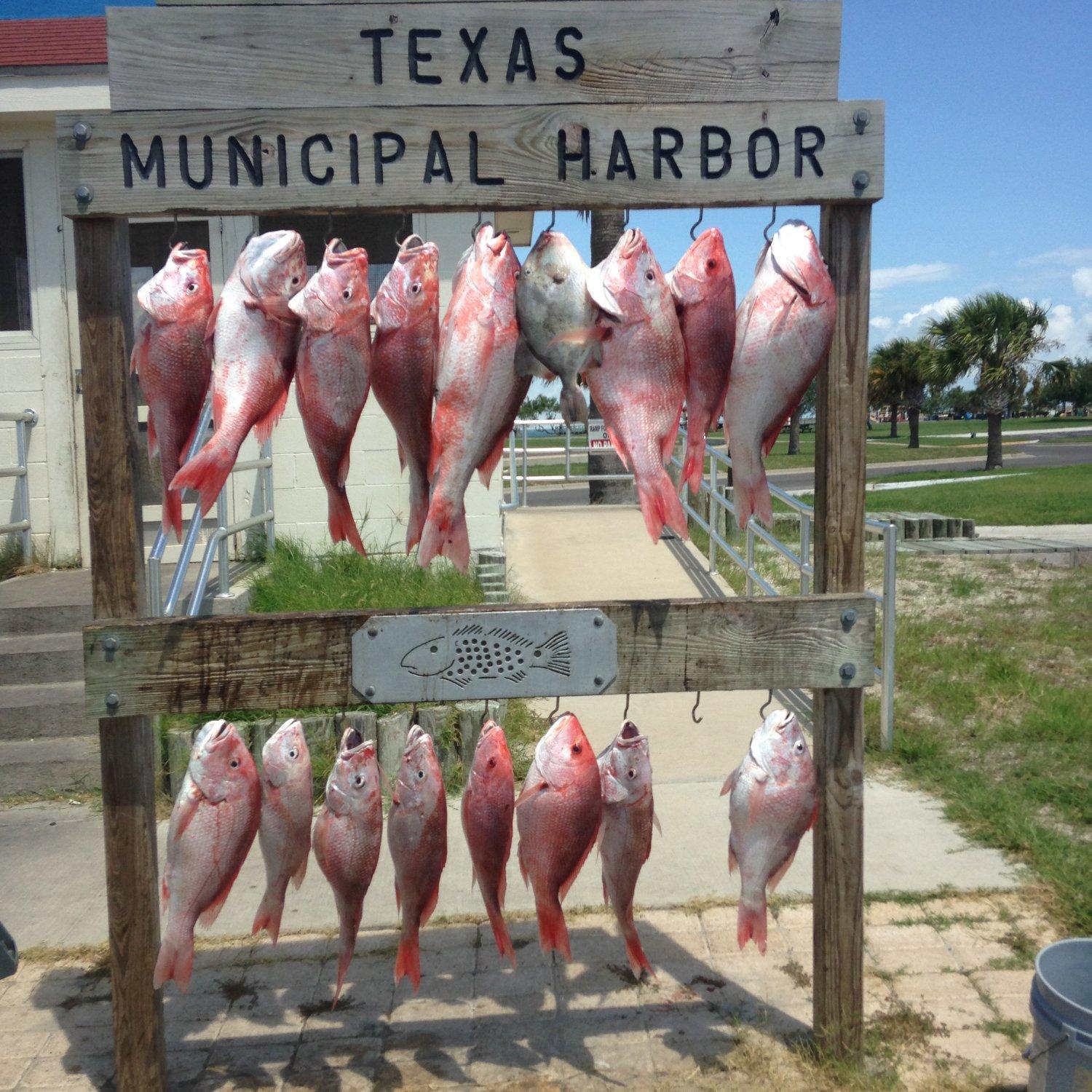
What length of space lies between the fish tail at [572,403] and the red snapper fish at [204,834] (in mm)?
1061

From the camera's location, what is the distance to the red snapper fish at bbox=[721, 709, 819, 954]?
269 cm

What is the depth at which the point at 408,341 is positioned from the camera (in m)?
2.43

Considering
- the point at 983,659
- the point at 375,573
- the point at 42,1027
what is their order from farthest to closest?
the point at 983,659 < the point at 375,573 < the point at 42,1027

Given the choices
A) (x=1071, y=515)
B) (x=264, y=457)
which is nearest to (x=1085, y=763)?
(x=264, y=457)

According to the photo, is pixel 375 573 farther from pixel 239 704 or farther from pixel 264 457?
pixel 239 704

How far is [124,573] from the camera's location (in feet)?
9.06

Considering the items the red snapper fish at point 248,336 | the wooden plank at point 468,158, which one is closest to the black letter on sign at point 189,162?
the wooden plank at point 468,158

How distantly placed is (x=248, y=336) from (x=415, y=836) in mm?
1221

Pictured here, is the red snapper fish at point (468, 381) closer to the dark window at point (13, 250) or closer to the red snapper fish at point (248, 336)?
the red snapper fish at point (248, 336)

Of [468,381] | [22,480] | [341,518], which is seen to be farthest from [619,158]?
[22,480]

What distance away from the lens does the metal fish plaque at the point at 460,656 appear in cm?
269

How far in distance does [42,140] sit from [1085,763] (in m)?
7.62

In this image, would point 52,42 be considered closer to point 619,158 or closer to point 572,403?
point 619,158

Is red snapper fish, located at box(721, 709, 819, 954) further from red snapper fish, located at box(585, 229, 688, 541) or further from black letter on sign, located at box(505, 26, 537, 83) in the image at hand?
black letter on sign, located at box(505, 26, 537, 83)
